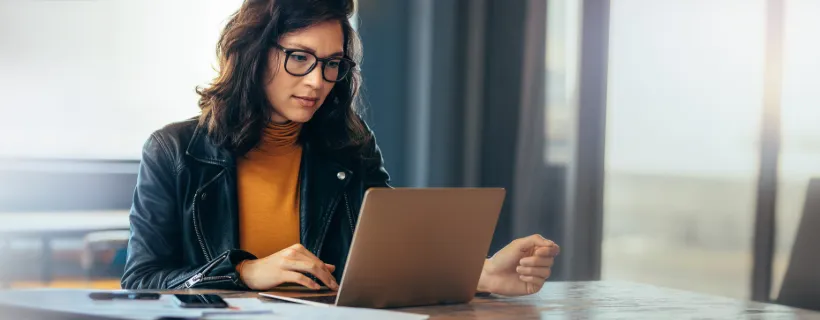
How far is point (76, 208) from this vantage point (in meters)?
3.28

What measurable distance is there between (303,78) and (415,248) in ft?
2.30

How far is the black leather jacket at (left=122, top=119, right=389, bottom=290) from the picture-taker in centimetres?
166

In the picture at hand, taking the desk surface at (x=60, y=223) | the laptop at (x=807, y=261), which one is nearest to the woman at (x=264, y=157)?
the laptop at (x=807, y=261)

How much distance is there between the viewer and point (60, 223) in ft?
10.7

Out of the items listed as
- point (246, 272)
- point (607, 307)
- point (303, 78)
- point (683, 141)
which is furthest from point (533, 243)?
point (683, 141)

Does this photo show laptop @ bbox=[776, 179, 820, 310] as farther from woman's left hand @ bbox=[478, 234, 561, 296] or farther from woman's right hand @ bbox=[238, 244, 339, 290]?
woman's right hand @ bbox=[238, 244, 339, 290]

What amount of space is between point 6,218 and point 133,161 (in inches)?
19.6

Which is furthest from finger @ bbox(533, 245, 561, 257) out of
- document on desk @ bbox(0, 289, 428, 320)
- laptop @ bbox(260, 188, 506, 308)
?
document on desk @ bbox(0, 289, 428, 320)

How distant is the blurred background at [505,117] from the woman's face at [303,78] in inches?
48.2

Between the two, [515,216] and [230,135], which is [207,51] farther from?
[230,135]

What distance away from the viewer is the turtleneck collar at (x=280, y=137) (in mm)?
1942

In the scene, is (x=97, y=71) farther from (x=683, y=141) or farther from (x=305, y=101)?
(x=683, y=141)

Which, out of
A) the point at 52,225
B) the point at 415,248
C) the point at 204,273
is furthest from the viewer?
the point at 52,225

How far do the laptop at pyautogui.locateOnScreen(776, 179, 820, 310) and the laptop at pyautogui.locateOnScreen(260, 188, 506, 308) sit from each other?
118 centimetres
